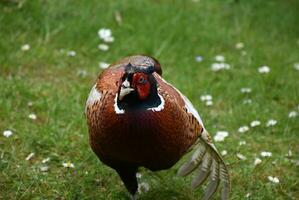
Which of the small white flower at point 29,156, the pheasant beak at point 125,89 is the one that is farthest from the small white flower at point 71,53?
the pheasant beak at point 125,89

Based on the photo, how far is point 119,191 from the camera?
3.93 meters

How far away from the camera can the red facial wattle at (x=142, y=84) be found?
3.00m

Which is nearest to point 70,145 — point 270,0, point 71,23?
point 71,23

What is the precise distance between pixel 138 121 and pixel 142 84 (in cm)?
19

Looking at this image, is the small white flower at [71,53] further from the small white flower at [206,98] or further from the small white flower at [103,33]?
the small white flower at [206,98]

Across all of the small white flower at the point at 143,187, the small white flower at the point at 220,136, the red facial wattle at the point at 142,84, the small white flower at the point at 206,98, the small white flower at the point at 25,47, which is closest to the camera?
the red facial wattle at the point at 142,84

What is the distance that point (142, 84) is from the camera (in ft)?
9.93

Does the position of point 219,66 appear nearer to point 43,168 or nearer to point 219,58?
point 219,58

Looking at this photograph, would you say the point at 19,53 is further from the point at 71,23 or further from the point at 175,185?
the point at 175,185

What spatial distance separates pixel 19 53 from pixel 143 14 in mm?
1405

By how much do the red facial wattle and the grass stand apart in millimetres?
1034

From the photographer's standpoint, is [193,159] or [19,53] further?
[19,53]

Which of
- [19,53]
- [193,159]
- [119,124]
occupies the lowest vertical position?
[19,53]

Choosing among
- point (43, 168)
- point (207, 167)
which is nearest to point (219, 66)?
point (207, 167)
